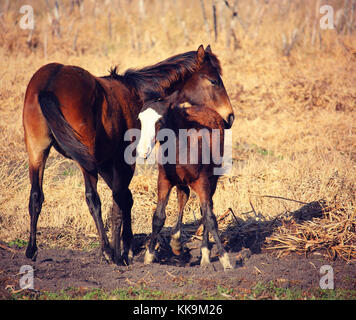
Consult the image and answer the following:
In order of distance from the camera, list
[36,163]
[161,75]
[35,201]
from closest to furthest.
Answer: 1. [36,163]
2. [35,201]
3. [161,75]

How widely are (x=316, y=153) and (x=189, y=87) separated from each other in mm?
5040

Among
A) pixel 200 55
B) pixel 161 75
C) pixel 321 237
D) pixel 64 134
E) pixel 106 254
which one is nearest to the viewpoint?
pixel 64 134

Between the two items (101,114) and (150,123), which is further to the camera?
(101,114)

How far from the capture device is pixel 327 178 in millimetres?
8484

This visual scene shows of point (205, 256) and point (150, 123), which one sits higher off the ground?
point (150, 123)

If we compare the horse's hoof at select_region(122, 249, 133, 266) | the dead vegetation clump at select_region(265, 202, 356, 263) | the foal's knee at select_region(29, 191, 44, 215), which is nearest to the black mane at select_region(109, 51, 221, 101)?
the foal's knee at select_region(29, 191, 44, 215)

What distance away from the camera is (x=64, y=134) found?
5352 millimetres

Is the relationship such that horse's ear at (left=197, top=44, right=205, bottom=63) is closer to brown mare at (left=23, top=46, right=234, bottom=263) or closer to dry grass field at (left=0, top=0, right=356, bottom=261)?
brown mare at (left=23, top=46, right=234, bottom=263)

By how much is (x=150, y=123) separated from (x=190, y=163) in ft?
2.47

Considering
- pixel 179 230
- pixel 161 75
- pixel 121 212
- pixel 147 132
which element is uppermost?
pixel 161 75

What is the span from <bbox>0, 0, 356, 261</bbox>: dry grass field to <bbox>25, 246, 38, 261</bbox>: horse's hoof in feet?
3.59

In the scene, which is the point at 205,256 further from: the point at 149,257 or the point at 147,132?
the point at 147,132

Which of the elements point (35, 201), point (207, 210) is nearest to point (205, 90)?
point (207, 210)
